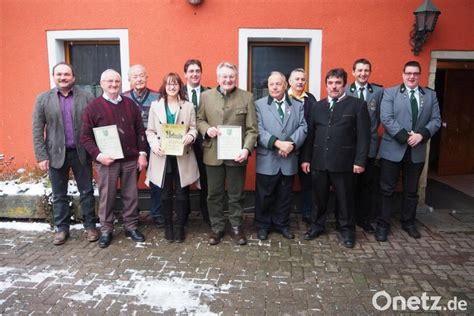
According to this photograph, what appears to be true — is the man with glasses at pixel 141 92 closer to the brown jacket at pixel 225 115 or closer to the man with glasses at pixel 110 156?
the man with glasses at pixel 110 156

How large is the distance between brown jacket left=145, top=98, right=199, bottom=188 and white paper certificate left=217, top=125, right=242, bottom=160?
0.31 m

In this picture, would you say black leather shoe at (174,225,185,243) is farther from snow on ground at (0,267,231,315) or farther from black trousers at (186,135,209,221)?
snow on ground at (0,267,231,315)

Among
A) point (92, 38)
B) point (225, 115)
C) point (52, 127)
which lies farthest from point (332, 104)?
point (92, 38)

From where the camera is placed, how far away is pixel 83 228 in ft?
17.1

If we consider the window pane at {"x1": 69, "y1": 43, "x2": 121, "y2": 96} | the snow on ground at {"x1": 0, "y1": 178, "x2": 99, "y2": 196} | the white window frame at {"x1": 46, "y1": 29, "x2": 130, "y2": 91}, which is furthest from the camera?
the window pane at {"x1": 69, "y1": 43, "x2": 121, "y2": 96}

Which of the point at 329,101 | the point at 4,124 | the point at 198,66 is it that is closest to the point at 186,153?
the point at 198,66

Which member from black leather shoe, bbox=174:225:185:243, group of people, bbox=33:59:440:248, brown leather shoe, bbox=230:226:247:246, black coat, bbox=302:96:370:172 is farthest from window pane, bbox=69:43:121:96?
black coat, bbox=302:96:370:172

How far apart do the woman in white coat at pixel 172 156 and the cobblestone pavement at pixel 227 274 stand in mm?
598

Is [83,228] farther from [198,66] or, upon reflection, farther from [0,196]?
[198,66]

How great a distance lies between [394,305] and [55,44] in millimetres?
5577

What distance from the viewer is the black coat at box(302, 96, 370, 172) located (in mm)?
4453

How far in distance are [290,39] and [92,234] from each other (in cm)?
375

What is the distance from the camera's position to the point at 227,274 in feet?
12.9

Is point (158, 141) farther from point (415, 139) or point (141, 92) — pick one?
point (415, 139)
